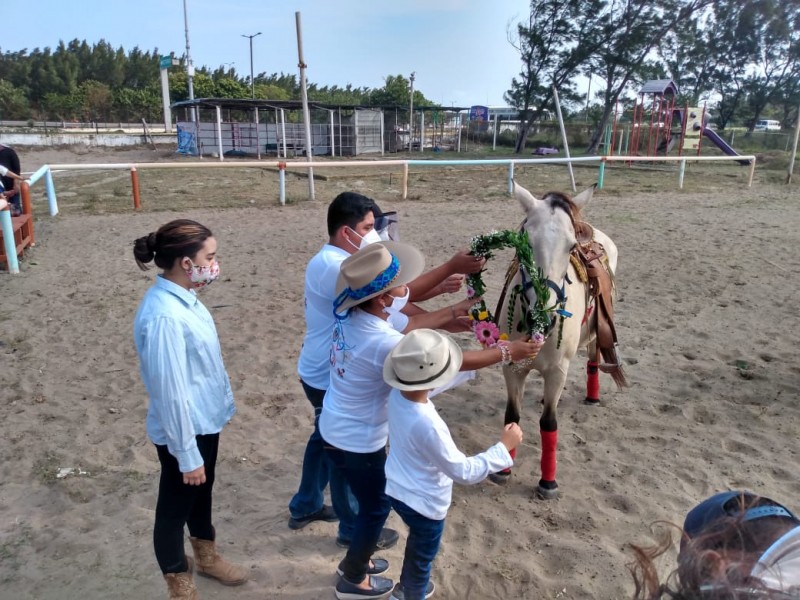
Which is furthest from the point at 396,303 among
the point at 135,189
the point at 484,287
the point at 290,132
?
the point at 290,132

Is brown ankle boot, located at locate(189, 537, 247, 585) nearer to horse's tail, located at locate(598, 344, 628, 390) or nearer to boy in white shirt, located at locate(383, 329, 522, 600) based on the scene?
boy in white shirt, located at locate(383, 329, 522, 600)

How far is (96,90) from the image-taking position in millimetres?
48531

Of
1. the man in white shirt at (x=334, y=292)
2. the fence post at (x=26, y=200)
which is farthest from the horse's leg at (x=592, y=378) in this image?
the fence post at (x=26, y=200)

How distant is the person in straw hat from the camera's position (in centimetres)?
208

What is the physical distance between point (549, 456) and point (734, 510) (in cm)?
233

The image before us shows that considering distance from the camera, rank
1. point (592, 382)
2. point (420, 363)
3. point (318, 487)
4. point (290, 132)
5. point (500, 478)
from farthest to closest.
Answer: point (290, 132) < point (592, 382) < point (500, 478) < point (318, 487) < point (420, 363)

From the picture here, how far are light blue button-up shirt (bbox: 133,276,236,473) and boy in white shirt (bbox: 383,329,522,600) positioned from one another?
28.7 inches

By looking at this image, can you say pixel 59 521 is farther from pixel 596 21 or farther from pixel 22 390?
pixel 596 21

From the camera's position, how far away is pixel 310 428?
13.4 feet

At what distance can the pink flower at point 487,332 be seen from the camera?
2533 mm

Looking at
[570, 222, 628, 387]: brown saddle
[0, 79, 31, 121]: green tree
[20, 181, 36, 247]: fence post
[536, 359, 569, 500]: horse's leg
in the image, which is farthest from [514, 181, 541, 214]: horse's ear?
[0, 79, 31, 121]: green tree

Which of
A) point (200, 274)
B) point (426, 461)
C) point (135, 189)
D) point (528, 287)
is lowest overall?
point (426, 461)

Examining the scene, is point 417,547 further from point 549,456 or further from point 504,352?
point 549,456

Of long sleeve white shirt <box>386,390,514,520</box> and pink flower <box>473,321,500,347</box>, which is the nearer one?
long sleeve white shirt <box>386,390,514,520</box>
